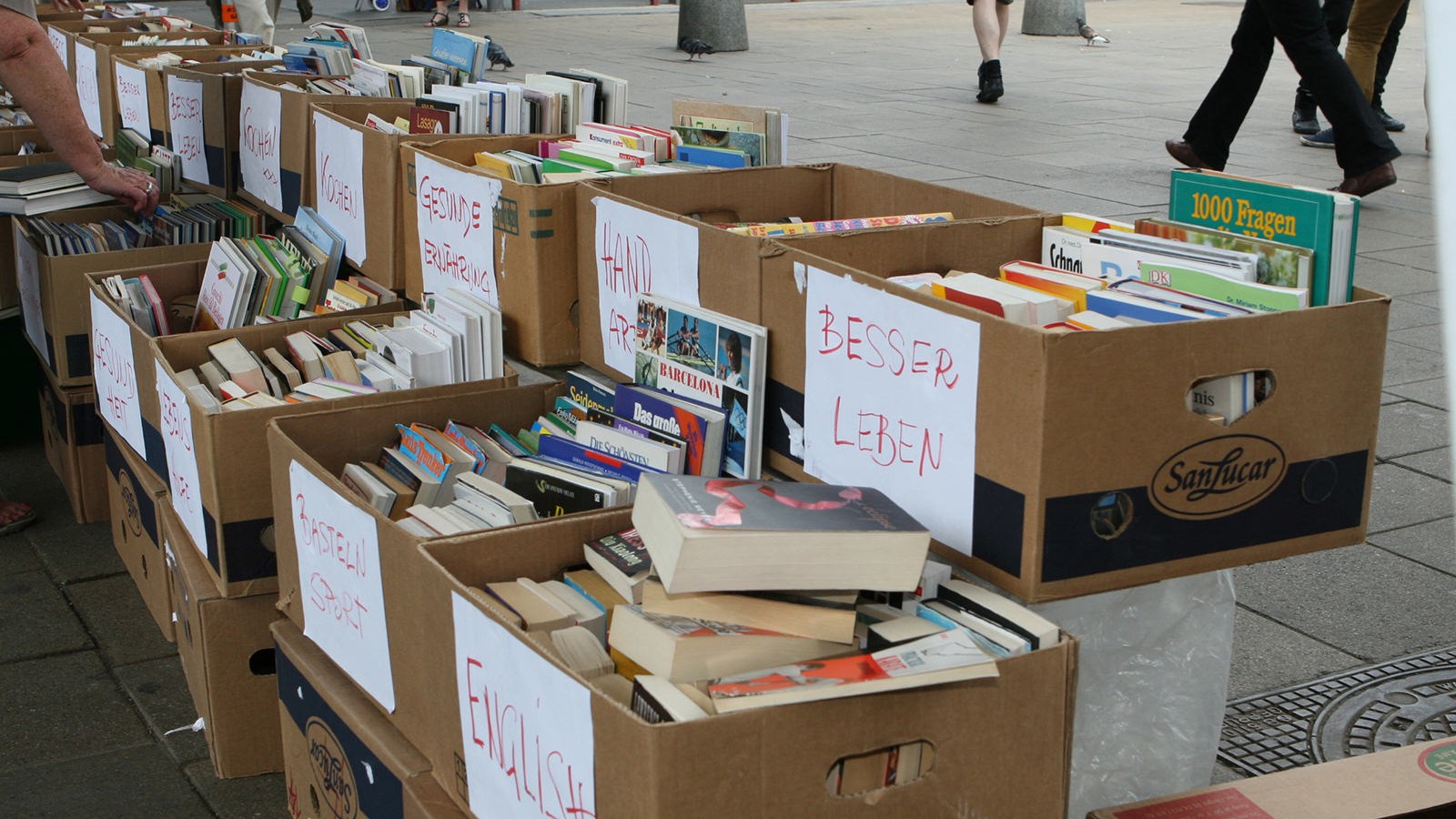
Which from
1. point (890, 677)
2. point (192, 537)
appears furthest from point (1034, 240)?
point (192, 537)

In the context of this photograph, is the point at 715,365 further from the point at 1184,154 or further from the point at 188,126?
the point at 1184,154

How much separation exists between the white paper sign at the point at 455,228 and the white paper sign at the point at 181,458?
620 mm

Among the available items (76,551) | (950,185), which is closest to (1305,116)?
(950,185)

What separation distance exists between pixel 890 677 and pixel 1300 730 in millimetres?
1664

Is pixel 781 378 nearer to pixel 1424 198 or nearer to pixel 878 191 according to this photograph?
pixel 878 191

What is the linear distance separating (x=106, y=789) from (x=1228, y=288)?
88.7 inches

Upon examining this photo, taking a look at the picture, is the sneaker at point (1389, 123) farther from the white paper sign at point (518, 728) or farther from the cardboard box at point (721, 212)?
the white paper sign at point (518, 728)

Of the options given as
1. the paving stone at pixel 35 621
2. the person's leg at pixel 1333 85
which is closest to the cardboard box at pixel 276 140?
the paving stone at pixel 35 621

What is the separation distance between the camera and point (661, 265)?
2535 millimetres

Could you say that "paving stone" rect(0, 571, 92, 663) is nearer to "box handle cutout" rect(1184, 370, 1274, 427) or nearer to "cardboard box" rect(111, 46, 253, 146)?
"cardboard box" rect(111, 46, 253, 146)

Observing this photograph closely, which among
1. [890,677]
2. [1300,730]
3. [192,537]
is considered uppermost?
[890,677]

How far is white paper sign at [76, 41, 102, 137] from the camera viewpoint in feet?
19.5

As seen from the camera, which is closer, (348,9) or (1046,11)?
(1046,11)

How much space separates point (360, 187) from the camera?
351 cm
